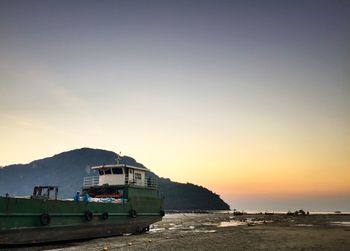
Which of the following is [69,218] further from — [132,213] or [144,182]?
[144,182]

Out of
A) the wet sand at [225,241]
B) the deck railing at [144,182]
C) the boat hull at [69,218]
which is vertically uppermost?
the deck railing at [144,182]

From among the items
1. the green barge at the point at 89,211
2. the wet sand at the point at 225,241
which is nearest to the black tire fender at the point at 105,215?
the green barge at the point at 89,211

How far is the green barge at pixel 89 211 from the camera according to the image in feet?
62.4

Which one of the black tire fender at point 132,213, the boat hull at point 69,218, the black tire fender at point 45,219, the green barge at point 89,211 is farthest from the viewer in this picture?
the black tire fender at point 132,213

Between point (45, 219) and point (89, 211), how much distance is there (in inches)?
165

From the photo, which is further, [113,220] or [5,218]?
[113,220]

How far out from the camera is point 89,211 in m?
24.3

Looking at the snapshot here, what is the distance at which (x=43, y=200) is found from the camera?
2064cm

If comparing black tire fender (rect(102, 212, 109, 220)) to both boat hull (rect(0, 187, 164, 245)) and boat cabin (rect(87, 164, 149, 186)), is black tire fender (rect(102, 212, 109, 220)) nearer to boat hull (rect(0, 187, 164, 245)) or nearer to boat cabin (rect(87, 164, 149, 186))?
boat hull (rect(0, 187, 164, 245))

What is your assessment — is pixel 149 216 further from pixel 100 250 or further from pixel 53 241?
pixel 100 250

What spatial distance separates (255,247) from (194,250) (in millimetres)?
3783

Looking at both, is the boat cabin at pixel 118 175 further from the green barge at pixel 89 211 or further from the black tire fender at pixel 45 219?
the black tire fender at pixel 45 219

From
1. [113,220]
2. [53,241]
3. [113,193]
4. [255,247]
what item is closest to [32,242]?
[53,241]

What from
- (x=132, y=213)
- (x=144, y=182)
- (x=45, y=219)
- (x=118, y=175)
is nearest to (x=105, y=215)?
(x=132, y=213)
